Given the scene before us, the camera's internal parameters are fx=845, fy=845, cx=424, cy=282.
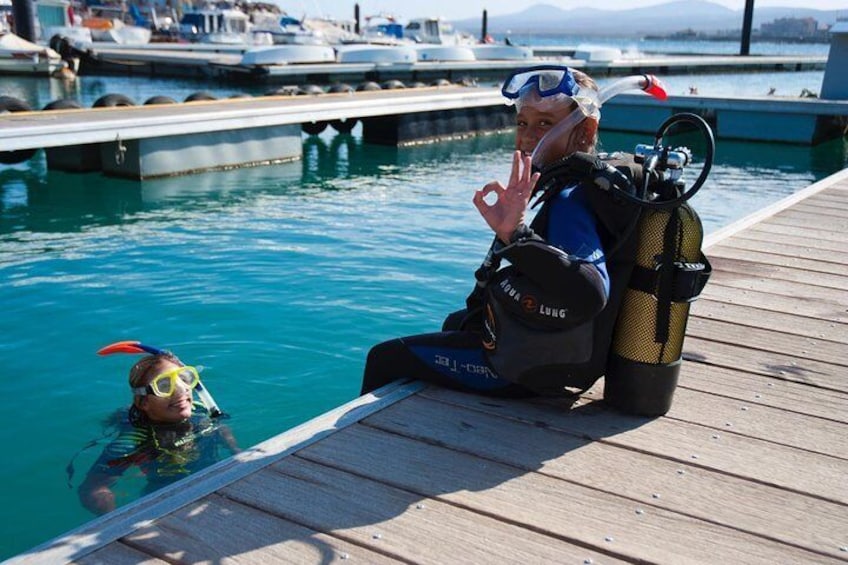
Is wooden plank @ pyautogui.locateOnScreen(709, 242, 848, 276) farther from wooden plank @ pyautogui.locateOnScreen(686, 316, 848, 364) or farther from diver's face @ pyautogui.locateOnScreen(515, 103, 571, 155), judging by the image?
diver's face @ pyautogui.locateOnScreen(515, 103, 571, 155)

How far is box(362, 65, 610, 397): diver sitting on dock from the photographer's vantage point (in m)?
2.51

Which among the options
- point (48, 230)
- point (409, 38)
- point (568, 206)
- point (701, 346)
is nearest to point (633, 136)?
point (48, 230)

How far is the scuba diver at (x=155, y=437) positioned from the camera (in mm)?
3934

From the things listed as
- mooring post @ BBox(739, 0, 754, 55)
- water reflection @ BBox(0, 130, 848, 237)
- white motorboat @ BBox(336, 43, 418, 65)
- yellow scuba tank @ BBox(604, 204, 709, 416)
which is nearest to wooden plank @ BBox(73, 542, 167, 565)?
yellow scuba tank @ BBox(604, 204, 709, 416)

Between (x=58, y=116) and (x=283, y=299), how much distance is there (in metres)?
7.09

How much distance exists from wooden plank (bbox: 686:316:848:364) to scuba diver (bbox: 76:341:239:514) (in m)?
2.42

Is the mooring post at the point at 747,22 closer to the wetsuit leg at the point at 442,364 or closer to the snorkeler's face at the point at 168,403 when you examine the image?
the snorkeler's face at the point at 168,403

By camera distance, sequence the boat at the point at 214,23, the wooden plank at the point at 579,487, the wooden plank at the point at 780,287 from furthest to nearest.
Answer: the boat at the point at 214,23 → the wooden plank at the point at 780,287 → the wooden plank at the point at 579,487

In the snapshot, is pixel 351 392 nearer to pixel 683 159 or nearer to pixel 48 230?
pixel 683 159

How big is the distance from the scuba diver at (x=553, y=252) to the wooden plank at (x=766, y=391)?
19.4 inches

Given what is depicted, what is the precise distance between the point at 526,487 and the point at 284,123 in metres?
12.2

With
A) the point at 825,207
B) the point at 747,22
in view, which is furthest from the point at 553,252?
the point at 747,22

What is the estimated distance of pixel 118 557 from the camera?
208 cm

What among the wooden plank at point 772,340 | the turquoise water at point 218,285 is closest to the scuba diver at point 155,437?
the turquoise water at point 218,285
